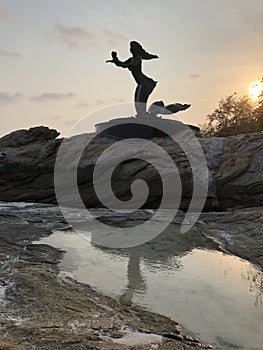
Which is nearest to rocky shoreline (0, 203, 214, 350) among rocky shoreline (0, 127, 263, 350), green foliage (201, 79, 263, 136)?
rocky shoreline (0, 127, 263, 350)

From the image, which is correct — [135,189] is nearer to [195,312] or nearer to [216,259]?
[216,259]

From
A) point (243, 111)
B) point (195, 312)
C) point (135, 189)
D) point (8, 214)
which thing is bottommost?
point (195, 312)

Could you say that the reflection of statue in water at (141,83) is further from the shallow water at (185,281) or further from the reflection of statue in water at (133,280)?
the reflection of statue in water at (133,280)

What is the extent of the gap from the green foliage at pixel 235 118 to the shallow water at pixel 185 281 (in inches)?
832

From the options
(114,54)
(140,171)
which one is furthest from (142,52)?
(140,171)

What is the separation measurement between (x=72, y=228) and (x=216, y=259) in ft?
10.4

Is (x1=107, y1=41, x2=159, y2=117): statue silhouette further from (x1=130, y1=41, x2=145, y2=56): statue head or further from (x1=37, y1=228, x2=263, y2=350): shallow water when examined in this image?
(x1=37, y1=228, x2=263, y2=350): shallow water

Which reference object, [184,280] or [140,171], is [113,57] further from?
[184,280]

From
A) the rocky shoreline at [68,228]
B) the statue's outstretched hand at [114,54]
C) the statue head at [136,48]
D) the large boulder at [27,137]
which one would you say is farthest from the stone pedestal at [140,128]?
the large boulder at [27,137]

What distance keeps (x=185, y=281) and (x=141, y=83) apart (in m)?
12.1

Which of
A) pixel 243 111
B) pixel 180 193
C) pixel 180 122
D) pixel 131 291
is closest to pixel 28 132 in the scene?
pixel 180 122

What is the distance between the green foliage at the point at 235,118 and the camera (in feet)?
88.9

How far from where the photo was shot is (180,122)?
15.6 m

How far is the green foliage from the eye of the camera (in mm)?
27109
